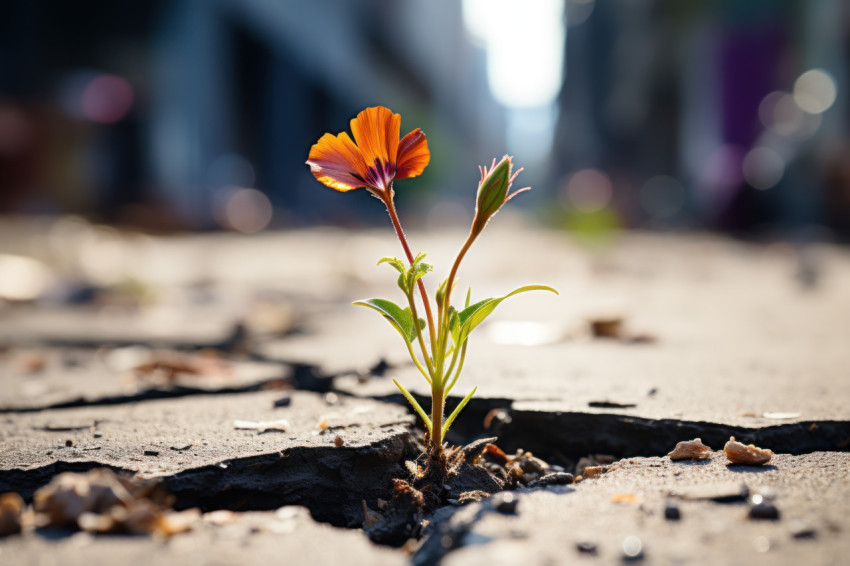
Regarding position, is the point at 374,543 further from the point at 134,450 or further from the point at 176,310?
the point at 176,310

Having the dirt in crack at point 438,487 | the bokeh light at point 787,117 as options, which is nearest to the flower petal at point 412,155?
the dirt in crack at point 438,487

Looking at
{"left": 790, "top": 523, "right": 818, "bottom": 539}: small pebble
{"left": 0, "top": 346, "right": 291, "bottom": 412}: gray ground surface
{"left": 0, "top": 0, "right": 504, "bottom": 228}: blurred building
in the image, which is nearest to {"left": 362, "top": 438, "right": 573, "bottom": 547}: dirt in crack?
{"left": 790, "top": 523, "right": 818, "bottom": 539}: small pebble

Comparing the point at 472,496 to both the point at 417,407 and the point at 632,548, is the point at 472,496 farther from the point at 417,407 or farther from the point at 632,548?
the point at 632,548

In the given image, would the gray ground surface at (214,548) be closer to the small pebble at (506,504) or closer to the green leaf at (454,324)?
the small pebble at (506,504)

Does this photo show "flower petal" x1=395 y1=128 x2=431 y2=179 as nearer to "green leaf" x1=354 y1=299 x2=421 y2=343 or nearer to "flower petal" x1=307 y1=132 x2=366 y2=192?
"flower petal" x1=307 y1=132 x2=366 y2=192

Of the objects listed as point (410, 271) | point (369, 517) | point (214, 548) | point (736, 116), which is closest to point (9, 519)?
point (214, 548)

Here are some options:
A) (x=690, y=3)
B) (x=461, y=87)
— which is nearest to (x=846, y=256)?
(x=690, y=3)
